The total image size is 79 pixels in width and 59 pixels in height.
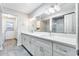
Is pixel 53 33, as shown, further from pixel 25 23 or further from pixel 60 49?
pixel 25 23

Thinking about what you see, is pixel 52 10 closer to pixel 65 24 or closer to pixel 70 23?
pixel 65 24

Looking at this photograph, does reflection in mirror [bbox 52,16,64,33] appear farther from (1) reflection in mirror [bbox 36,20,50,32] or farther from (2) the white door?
(2) the white door

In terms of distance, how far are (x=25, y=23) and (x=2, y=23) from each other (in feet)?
3.28

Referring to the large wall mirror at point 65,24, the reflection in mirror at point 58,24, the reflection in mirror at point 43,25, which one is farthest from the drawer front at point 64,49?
the reflection in mirror at point 43,25

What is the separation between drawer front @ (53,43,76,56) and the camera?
42.1 inches

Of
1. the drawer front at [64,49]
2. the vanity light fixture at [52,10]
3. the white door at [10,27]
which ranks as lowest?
the drawer front at [64,49]

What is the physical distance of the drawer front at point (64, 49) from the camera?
107 centimetres

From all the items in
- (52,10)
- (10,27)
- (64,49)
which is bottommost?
(64,49)

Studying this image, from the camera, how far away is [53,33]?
218 cm

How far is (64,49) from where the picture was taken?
3.97 ft

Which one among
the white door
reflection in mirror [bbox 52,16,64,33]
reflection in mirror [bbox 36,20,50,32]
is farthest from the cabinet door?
the white door

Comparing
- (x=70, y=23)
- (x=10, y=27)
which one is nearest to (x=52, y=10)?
(x=70, y=23)

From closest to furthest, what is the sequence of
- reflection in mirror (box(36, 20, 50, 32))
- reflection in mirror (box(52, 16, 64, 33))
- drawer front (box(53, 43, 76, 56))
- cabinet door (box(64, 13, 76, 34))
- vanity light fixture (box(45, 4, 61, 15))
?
1. drawer front (box(53, 43, 76, 56))
2. cabinet door (box(64, 13, 76, 34))
3. reflection in mirror (box(52, 16, 64, 33))
4. vanity light fixture (box(45, 4, 61, 15))
5. reflection in mirror (box(36, 20, 50, 32))

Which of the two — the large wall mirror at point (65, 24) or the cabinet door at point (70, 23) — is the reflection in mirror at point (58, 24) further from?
the cabinet door at point (70, 23)
